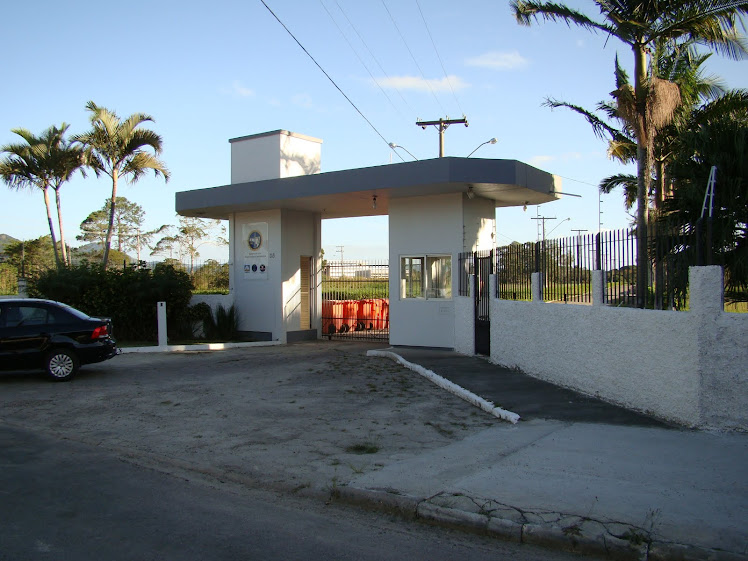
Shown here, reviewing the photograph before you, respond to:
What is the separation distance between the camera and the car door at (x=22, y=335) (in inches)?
476

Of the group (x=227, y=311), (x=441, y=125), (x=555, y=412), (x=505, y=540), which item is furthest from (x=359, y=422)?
(x=441, y=125)

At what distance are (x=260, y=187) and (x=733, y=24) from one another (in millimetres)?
12696

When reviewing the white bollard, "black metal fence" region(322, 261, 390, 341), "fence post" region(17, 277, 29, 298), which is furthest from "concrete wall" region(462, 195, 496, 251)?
"fence post" region(17, 277, 29, 298)

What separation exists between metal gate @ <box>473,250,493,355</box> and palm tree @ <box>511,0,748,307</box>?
12.2ft

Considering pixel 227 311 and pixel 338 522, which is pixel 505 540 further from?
pixel 227 311

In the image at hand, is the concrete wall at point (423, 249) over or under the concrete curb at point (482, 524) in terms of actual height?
over

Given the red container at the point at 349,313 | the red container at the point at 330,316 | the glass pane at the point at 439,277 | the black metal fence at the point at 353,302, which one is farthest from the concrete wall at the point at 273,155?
the glass pane at the point at 439,277

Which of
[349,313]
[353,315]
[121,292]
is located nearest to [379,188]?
[349,313]

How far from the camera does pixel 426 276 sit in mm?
17719

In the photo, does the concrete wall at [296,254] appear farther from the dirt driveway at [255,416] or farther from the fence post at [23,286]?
the fence post at [23,286]

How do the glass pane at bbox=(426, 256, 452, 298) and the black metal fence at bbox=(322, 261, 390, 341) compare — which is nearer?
the glass pane at bbox=(426, 256, 452, 298)

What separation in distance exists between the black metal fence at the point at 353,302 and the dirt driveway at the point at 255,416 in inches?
240

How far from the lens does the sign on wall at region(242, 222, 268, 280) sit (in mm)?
20906

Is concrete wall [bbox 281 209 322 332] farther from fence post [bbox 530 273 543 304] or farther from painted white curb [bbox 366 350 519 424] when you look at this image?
fence post [bbox 530 273 543 304]
